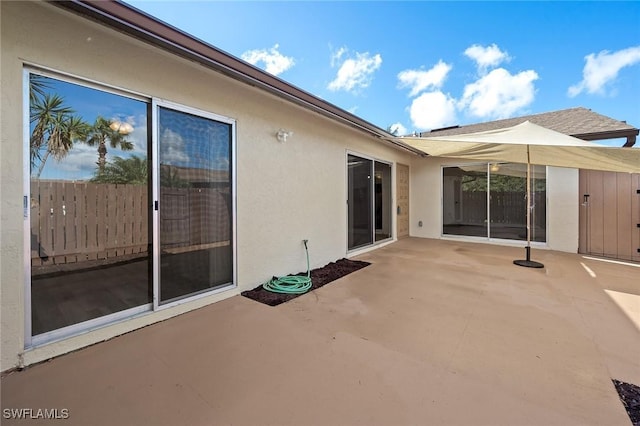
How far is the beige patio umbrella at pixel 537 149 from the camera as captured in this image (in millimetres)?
3809

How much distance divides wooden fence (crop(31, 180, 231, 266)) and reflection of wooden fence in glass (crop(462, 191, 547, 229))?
7.17 meters

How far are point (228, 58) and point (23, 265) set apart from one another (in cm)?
240

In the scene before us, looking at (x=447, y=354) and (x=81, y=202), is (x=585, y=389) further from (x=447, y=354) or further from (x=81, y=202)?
(x=81, y=202)

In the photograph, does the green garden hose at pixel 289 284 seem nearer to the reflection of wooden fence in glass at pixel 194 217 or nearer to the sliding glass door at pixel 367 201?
the reflection of wooden fence in glass at pixel 194 217

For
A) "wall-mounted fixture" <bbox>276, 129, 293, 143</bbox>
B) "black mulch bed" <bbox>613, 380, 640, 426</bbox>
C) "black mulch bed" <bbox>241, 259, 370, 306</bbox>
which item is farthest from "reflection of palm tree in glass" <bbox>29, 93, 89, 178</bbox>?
"black mulch bed" <bbox>613, 380, 640, 426</bbox>

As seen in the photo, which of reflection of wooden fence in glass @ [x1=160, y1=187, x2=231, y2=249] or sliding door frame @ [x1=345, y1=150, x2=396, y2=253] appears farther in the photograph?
sliding door frame @ [x1=345, y1=150, x2=396, y2=253]

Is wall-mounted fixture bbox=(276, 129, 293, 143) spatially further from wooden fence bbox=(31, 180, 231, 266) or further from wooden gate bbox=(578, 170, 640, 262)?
wooden gate bbox=(578, 170, 640, 262)

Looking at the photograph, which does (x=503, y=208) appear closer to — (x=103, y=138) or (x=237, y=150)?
(x=237, y=150)

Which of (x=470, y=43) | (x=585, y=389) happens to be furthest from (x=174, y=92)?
(x=470, y=43)

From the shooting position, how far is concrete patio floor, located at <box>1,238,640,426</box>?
149 cm

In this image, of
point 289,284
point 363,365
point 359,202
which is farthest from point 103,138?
point 359,202

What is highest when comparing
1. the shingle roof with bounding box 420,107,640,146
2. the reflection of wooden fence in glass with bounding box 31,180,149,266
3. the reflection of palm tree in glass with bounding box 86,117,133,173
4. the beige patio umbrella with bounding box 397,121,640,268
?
the shingle roof with bounding box 420,107,640,146

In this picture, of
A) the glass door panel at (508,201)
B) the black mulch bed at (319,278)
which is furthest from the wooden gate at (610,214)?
the black mulch bed at (319,278)

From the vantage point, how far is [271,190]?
12.6 ft
